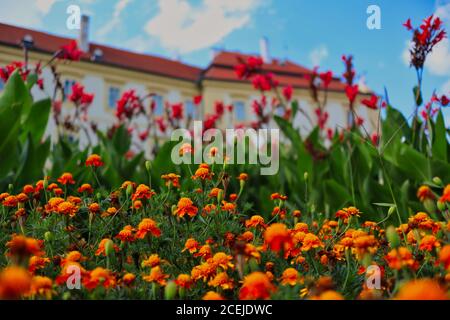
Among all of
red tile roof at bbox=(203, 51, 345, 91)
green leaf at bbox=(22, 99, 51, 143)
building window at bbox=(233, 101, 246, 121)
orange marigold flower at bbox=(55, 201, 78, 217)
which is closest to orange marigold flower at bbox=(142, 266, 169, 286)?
orange marigold flower at bbox=(55, 201, 78, 217)

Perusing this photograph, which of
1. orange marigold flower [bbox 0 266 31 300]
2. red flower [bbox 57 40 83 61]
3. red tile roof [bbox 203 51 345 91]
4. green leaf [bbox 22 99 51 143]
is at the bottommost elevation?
orange marigold flower [bbox 0 266 31 300]

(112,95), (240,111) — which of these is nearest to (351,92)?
(112,95)

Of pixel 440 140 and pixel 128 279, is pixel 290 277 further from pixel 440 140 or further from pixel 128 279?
pixel 440 140

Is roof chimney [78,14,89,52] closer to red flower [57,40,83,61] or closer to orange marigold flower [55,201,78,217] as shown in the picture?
red flower [57,40,83,61]

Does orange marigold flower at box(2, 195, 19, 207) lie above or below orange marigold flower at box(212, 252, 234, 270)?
above

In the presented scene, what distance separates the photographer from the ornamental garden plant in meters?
0.65

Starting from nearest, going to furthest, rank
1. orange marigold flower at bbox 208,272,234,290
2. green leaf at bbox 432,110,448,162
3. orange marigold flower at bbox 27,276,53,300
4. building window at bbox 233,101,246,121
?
orange marigold flower at bbox 27,276,53,300 < orange marigold flower at bbox 208,272,234,290 < green leaf at bbox 432,110,448,162 < building window at bbox 233,101,246,121

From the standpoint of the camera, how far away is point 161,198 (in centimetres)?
120

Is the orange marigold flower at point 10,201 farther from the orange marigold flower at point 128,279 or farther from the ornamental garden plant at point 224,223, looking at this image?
the orange marigold flower at point 128,279

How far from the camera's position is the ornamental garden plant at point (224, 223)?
65cm

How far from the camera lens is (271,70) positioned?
1603 cm

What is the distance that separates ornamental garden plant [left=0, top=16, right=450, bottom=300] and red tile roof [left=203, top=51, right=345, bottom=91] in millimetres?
13685

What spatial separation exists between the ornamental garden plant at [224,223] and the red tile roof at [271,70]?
13.7 metres
